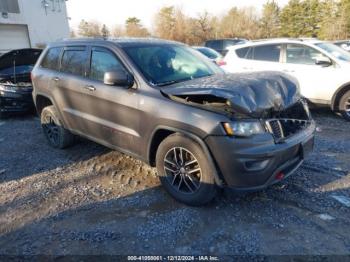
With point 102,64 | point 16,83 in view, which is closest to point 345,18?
point 16,83

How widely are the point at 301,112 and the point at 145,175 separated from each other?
2.13 meters

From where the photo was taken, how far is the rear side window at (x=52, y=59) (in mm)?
5021

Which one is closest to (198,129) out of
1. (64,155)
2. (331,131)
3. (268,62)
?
(64,155)

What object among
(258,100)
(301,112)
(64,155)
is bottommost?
(64,155)

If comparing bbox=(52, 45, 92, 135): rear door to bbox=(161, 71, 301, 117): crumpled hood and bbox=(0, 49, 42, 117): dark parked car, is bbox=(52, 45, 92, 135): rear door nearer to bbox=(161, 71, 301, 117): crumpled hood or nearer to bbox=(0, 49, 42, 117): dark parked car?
bbox=(161, 71, 301, 117): crumpled hood

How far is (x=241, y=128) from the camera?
2971 millimetres

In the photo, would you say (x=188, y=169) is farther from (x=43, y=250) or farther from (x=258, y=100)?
(x=43, y=250)

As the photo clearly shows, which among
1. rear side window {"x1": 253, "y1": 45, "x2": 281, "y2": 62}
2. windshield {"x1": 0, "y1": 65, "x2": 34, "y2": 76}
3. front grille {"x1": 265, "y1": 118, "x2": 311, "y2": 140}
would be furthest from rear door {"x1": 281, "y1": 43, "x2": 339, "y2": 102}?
windshield {"x1": 0, "y1": 65, "x2": 34, "y2": 76}

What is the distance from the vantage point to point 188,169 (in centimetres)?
342

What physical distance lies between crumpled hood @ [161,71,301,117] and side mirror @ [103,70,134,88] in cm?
46

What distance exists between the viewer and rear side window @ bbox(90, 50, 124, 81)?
3953 millimetres

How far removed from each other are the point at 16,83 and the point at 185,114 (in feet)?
18.7

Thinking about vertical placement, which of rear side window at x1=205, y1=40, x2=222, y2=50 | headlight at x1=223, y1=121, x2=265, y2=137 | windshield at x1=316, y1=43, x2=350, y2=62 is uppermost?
windshield at x1=316, y1=43, x2=350, y2=62

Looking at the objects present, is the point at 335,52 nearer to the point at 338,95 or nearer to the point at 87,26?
the point at 338,95
